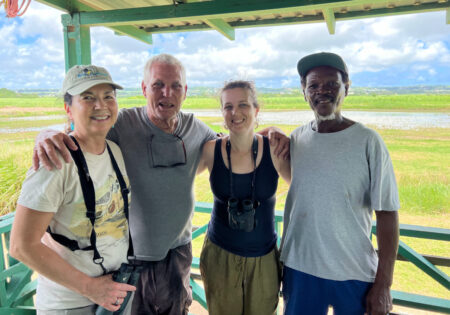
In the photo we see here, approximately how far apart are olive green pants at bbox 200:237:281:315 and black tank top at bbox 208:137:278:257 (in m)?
0.04

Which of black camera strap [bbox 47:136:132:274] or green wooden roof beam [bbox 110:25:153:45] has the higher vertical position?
green wooden roof beam [bbox 110:25:153:45]

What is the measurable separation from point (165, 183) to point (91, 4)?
1.62 metres

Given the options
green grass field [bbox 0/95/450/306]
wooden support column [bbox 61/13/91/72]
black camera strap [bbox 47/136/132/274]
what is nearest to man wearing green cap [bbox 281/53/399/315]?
black camera strap [bbox 47/136/132/274]

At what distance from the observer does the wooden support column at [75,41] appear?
2189 millimetres

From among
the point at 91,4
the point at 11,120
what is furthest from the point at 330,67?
the point at 11,120

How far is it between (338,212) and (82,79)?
44.1 inches

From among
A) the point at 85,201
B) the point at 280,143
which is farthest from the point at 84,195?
the point at 280,143

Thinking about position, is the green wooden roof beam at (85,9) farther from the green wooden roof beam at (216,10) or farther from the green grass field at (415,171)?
the green grass field at (415,171)

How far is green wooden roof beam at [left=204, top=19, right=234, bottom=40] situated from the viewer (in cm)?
233

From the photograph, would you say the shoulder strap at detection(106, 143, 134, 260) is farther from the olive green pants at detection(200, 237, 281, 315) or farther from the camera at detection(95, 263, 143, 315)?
the olive green pants at detection(200, 237, 281, 315)

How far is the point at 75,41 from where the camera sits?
2275 millimetres

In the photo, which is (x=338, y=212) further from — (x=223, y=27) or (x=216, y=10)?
(x=223, y=27)

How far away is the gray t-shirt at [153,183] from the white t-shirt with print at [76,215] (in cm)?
32

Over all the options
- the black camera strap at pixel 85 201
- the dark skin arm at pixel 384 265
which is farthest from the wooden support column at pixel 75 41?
the dark skin arm at pixel 384 265
